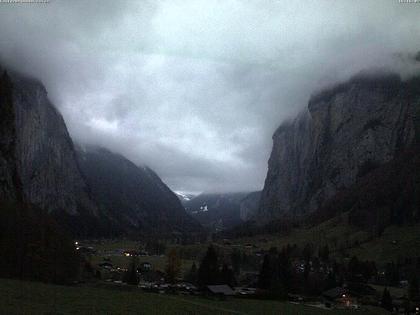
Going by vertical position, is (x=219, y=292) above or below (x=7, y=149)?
below

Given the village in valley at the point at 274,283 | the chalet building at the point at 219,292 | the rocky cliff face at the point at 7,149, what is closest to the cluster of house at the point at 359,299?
the village in valley at the point at 274,283

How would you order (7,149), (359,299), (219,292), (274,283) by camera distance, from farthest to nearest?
(7,149) → (359,299) → (274,283) → (219,292)

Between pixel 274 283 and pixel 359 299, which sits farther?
pixel 359 299

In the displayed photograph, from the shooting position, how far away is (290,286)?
11762 cm

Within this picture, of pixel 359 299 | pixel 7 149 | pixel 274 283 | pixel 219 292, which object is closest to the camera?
pixel 219 292

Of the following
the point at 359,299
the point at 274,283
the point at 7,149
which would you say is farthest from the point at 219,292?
the point at 7,149

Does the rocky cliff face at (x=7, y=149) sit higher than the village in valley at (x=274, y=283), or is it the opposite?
the rocky cliff face at (x=7, y=149)

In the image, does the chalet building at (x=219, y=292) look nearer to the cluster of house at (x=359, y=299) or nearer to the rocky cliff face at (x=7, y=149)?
the cluster of house at (x=359, y=299)

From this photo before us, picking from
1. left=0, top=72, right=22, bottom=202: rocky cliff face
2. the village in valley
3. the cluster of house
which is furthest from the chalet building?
left=0, top=72, right=22, bottom=202: rocky cliff face

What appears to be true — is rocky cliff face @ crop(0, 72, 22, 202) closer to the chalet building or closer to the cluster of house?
the chalet building

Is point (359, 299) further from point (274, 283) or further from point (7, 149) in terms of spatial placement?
point (7, 149)

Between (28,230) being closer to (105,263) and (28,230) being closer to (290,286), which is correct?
(290,286)

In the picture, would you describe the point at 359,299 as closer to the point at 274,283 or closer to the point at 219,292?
the point at 274,283

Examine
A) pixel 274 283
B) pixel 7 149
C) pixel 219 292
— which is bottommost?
pixel 219 292
